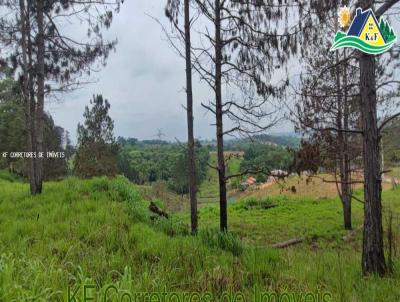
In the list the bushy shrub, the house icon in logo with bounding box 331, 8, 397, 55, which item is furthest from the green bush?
the house icon in logo with bounding box 331, 8, 397, 55

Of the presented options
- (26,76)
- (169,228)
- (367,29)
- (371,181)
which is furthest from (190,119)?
(26,76)

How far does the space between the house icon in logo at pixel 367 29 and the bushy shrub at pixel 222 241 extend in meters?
3.62

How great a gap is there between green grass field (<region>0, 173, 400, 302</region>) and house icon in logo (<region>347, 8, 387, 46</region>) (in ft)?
10.7

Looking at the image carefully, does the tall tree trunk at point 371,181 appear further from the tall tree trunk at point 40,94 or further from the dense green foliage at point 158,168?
the dense green foliage at point 158,168

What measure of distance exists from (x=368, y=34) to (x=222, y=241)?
3.91 metres

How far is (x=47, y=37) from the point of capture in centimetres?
979

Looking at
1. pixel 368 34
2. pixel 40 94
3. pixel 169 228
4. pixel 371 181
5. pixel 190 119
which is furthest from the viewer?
pixel 40 94

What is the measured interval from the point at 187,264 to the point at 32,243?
108 inches

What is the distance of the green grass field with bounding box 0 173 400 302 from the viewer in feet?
9.64

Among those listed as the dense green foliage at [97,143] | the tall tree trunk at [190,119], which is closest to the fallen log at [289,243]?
the tall tree trunk at [190,119]

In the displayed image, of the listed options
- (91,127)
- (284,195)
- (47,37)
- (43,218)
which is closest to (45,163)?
(91,127)

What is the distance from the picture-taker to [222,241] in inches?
207

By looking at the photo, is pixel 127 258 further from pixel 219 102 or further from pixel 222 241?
pixel 219 102

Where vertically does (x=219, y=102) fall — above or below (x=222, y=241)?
above
